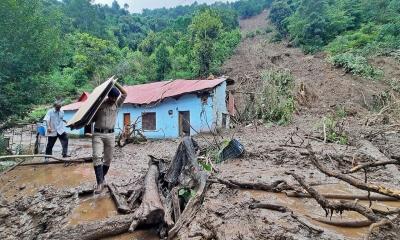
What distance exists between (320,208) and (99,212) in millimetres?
3705

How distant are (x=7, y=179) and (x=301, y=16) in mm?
39638

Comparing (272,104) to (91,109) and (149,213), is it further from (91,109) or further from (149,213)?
(149,213)

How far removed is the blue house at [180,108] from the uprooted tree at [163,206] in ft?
40.4

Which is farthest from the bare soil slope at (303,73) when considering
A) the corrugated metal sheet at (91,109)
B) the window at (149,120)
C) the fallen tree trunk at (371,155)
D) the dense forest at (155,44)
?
the corrugated metal sheet at (91,109)

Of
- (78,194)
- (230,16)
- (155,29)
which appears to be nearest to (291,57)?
(230,16)

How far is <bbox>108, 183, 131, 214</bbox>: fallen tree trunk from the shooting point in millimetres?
5547

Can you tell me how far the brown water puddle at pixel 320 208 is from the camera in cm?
476

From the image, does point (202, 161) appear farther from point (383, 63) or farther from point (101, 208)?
point (383, 63)

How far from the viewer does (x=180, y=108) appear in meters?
20.8

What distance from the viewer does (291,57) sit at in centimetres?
3750

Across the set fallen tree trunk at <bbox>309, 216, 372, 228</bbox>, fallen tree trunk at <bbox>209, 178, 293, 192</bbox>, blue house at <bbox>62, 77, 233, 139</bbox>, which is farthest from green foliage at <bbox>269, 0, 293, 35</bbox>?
fallen tree trunk at <bbox>309, 216, 372, 228</bbox>

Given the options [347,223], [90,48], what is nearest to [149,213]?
[347,223]

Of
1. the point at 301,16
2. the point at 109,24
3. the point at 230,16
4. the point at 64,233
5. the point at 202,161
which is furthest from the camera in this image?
the point at 109,24

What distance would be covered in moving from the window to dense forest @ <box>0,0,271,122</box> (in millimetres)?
5671
